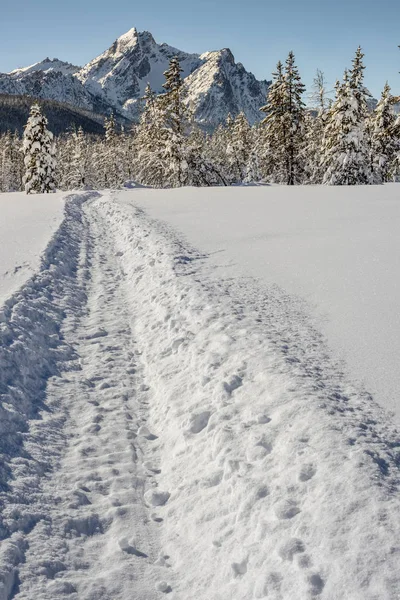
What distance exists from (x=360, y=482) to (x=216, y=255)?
858 centimetres

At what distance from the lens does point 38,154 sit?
1757 inches

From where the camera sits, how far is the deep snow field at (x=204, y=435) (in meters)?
3.30

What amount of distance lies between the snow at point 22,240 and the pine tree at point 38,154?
75.5 feet

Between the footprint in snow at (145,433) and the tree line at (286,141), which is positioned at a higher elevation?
the tree line at (286,141)

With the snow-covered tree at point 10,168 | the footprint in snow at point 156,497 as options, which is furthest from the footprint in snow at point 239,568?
the snow-covered tree at point 10,168

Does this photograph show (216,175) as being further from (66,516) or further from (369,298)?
(66,516)

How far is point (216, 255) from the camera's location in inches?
460

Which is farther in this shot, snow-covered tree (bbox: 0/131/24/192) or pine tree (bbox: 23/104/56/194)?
snow-covered tree (bbox: 0/131/24/192)

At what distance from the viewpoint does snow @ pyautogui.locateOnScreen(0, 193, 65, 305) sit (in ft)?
32.5

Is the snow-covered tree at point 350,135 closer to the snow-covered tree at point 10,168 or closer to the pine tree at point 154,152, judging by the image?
the pine tree at point 154,152

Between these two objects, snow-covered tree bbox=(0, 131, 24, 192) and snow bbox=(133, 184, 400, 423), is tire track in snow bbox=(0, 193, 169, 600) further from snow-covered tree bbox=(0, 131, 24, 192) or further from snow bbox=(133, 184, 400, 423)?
snow-covered tree bbox=(0, 131, 24, 192)

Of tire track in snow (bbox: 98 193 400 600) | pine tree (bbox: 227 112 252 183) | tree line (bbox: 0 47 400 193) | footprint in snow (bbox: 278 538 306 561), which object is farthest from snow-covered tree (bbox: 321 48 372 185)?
A: footprint in snow (bbox: 278 538 306 561)

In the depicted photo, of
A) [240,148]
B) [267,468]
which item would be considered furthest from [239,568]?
[240,148]

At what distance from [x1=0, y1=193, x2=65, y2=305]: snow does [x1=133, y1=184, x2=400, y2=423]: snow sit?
4.29 metres
